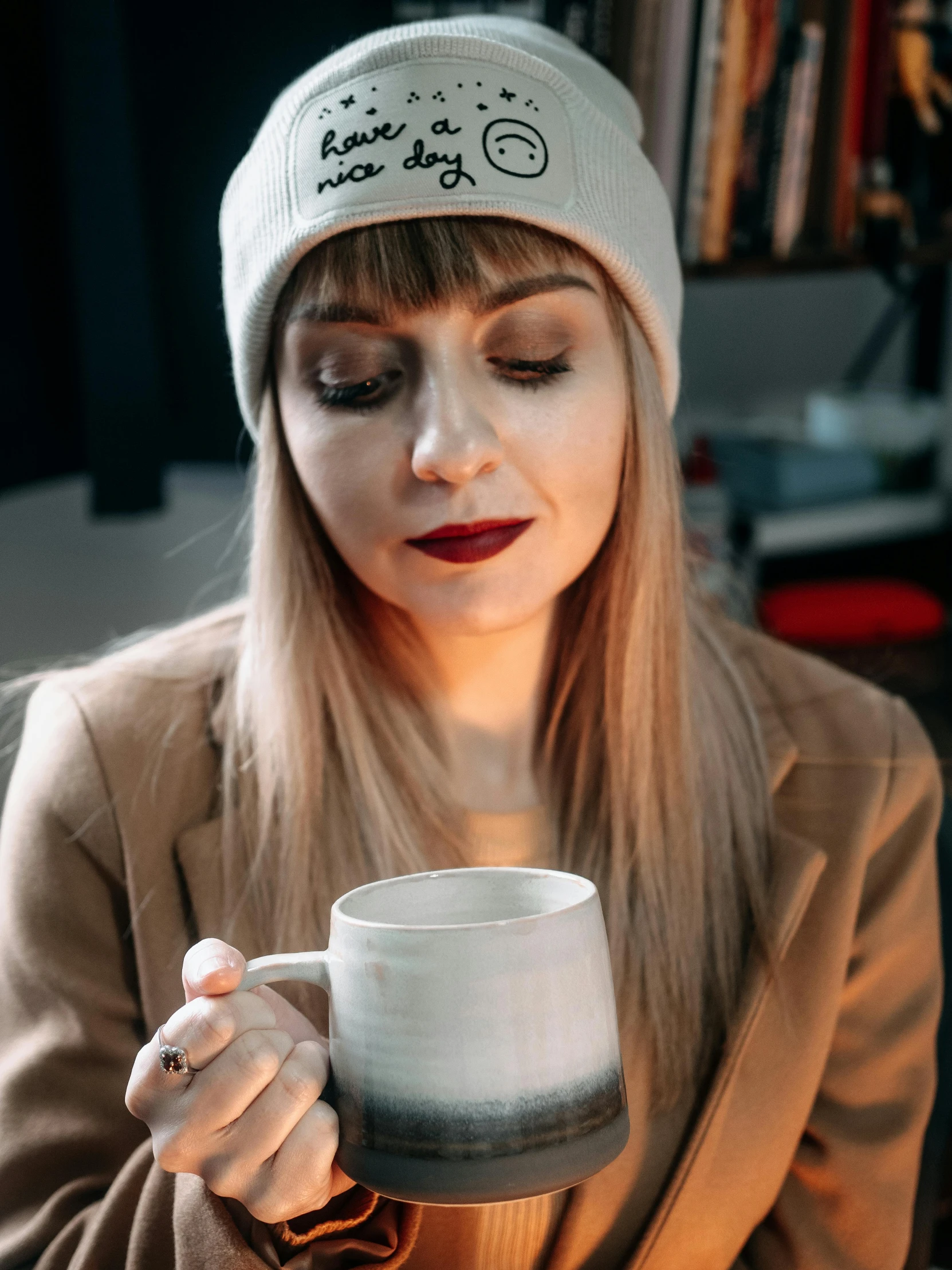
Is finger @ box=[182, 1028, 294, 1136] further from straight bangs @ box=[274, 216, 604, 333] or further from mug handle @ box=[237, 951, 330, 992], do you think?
straight bangs @ box=[274, 216, 604, 333]

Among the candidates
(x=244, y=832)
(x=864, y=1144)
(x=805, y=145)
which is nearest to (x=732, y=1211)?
(x=864, y=1144)

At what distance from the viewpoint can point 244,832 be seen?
39.4 inches

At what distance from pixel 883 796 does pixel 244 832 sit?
0.55 m

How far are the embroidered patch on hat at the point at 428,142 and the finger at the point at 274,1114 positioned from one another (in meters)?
0.57

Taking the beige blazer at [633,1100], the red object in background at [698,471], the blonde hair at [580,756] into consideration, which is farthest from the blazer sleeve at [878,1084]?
the red object in background at [698,471]

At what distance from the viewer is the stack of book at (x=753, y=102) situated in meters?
1.58

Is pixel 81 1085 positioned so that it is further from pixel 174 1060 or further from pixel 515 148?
pixel 515 148

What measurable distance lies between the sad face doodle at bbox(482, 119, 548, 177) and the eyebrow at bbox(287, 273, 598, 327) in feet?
0.24

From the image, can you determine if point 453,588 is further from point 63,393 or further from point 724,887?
point 63,393

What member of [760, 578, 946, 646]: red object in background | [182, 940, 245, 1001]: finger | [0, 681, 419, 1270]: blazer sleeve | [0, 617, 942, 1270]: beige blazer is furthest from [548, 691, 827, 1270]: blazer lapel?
[760, 578, 946, 646]: red object in background

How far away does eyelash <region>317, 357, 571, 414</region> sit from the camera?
892mm

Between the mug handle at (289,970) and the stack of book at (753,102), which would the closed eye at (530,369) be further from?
the stack of book at (753,102)

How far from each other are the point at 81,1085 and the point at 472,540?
19.6 inches

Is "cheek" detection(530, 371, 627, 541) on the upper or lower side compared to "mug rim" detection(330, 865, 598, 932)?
upper
